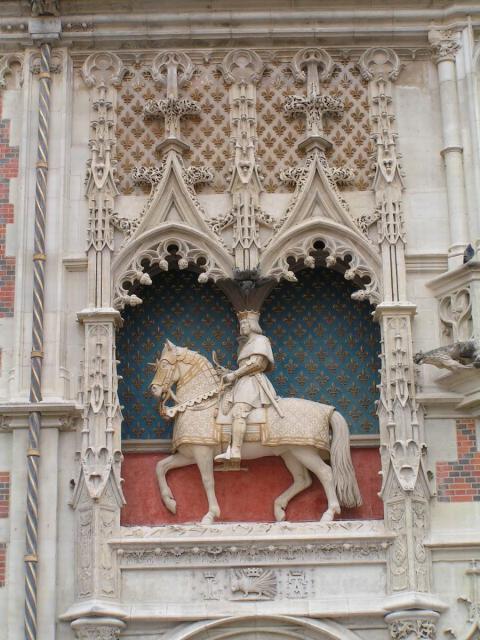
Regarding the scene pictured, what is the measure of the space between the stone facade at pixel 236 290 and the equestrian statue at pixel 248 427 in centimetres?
27

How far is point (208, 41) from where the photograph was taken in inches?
694

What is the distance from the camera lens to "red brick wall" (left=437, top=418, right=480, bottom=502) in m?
15.7

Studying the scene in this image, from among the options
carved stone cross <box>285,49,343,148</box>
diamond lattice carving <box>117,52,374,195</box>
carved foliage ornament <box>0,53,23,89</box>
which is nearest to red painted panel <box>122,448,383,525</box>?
diamond lattice carving <box>117,52,374,195</box>

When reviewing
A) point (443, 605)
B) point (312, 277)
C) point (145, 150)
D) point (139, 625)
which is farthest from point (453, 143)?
point (139, 625)

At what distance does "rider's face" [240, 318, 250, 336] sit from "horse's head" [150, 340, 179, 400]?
752 mm

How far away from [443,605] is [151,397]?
398cm

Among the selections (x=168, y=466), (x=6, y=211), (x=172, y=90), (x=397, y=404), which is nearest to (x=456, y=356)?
(x=397, y=404)

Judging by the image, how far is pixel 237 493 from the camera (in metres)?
16.3

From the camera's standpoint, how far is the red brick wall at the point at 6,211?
16453 mm

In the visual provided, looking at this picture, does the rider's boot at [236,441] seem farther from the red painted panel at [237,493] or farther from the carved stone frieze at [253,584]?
the carved stone frieze at [253,584]

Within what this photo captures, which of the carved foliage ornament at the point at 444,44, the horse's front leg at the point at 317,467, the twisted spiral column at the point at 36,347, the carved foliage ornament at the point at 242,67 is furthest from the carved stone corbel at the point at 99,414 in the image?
the carved foliage ornament at the point at 444,44

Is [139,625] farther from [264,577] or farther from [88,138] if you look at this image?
[88,138]

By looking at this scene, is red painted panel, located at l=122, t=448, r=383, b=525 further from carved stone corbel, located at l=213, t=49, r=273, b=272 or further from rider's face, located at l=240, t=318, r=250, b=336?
carved stone corbel, located at l=213, t=49, r=273, b=272

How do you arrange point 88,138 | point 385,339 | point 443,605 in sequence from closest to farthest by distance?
point 443,605
point 385,339
point 88,138
